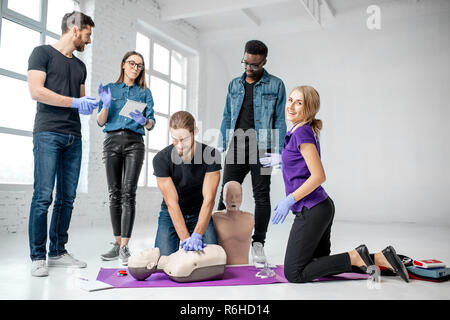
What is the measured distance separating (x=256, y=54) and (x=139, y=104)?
87 cm

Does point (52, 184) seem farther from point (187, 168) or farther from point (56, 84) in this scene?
point (187, 168)

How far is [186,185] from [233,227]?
0.41 metres

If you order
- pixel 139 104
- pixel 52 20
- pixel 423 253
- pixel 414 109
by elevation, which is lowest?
pixel 423 253

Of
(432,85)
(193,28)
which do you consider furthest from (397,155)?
(193,28)

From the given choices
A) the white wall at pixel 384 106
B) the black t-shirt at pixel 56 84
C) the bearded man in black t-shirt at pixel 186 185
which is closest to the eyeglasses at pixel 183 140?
the bearded man in black t-shirt at pixel 186 185

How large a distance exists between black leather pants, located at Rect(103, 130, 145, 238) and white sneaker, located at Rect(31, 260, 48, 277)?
57 centimetres

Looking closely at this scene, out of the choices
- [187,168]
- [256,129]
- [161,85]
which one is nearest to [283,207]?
[187,168]

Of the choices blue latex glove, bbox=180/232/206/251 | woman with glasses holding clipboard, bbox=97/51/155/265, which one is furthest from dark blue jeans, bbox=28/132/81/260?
blue latex glove, bbox=180/232/206/251

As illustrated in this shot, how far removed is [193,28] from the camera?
7.42 metres

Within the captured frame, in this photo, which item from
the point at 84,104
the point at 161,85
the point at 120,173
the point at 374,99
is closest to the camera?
the point at 84,104

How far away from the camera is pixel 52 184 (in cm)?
216
